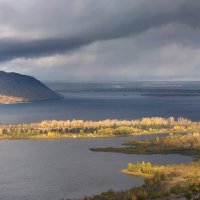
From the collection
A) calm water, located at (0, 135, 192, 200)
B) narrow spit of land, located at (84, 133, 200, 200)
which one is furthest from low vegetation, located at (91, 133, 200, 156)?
calm water, located at (0, 135, 192, 200)

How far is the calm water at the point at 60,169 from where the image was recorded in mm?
82312

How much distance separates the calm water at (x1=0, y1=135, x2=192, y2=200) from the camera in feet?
270

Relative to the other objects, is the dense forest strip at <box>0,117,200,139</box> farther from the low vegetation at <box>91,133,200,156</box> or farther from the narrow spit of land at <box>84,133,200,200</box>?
the narrow spit of land at <box>84,133,200,200</box>

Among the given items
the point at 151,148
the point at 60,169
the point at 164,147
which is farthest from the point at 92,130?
the point at 60,169

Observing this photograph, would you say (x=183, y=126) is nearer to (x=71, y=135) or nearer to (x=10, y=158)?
(x=71, y=135)

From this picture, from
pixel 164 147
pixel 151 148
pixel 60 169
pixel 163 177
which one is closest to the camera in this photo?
pixel 163 177

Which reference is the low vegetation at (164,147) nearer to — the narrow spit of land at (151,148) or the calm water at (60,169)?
the narrow spit of land at (151,148)

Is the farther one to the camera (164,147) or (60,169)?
(164,147)

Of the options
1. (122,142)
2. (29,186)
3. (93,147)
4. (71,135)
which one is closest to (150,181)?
(29,186)

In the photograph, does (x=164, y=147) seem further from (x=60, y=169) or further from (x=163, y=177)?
(x=163, y=177)

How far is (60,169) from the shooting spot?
104 metres

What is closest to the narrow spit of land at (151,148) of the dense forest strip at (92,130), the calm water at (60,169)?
the dense forest strip at (92,130)

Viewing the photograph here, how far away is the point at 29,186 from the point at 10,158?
3424 cm

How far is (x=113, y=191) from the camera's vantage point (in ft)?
258
